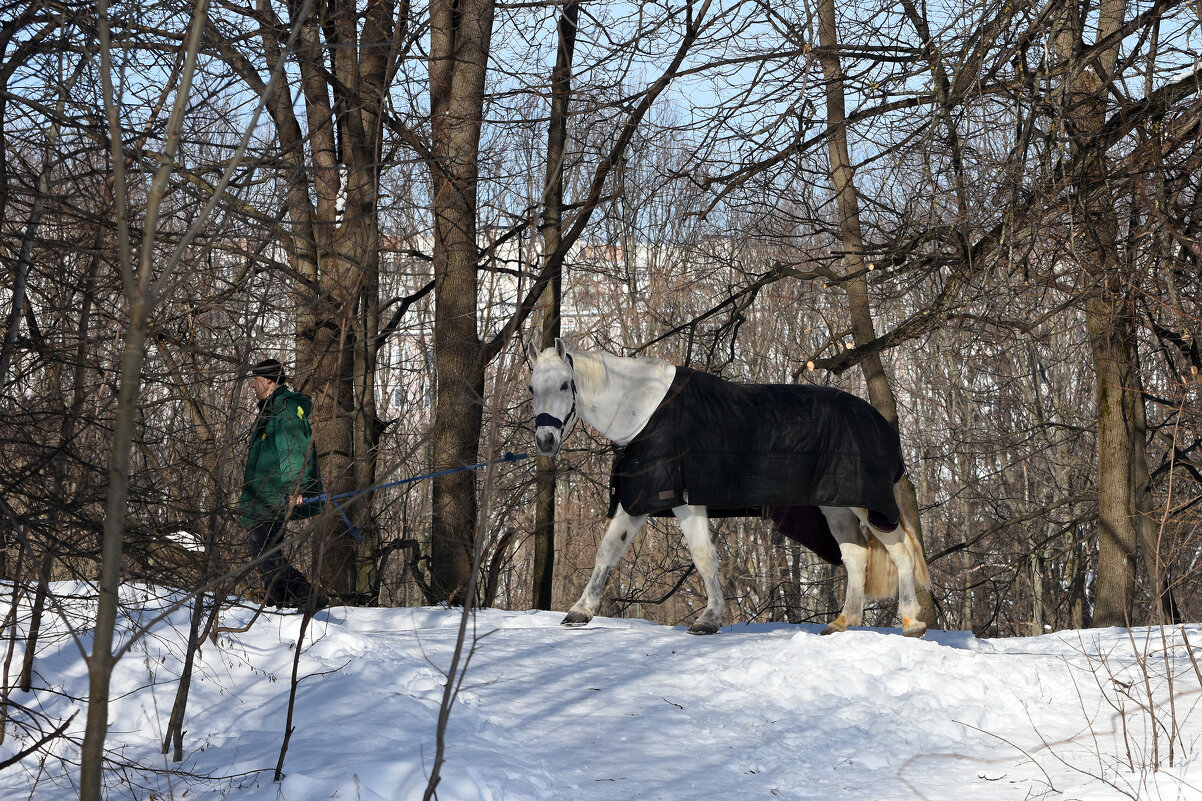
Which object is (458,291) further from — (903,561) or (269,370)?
(269,370)

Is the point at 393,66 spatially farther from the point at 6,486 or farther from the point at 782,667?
the point at 782,667

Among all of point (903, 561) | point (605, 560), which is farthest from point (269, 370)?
point (903, 561)

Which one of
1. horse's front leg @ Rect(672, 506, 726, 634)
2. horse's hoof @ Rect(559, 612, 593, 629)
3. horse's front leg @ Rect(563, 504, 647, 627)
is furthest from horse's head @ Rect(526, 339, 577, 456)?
horse's hoof @ Rect(559, 612, 593, 629)

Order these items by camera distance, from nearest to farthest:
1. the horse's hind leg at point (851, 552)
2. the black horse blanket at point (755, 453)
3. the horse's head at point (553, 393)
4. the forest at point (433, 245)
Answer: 1. the forest at point (433, 245)
2. the horse's head at point (553, 393)
3. the black horse blanket at point (755, 453)
4. the horse's hind leg at point (851, 552)

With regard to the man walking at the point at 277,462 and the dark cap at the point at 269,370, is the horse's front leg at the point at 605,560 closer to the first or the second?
the man walking at the point at 277,462

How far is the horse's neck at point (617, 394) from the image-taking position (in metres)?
7.27

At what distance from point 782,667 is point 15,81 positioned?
4.69 meters

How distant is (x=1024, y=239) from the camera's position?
27.2 feet

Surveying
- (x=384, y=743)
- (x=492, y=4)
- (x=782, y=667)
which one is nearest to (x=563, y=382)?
(x=782, y=667)

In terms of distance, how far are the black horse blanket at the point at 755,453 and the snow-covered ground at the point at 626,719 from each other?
975 millimetres

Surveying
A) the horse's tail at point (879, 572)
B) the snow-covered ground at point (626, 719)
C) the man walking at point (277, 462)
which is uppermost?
the man walking at point (277, 462)

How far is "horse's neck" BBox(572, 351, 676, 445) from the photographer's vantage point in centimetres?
727

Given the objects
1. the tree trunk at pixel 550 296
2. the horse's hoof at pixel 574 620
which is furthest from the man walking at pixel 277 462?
the tree trunk at pixel 550 296

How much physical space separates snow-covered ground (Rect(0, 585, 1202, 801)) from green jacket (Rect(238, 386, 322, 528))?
679 millimetres
